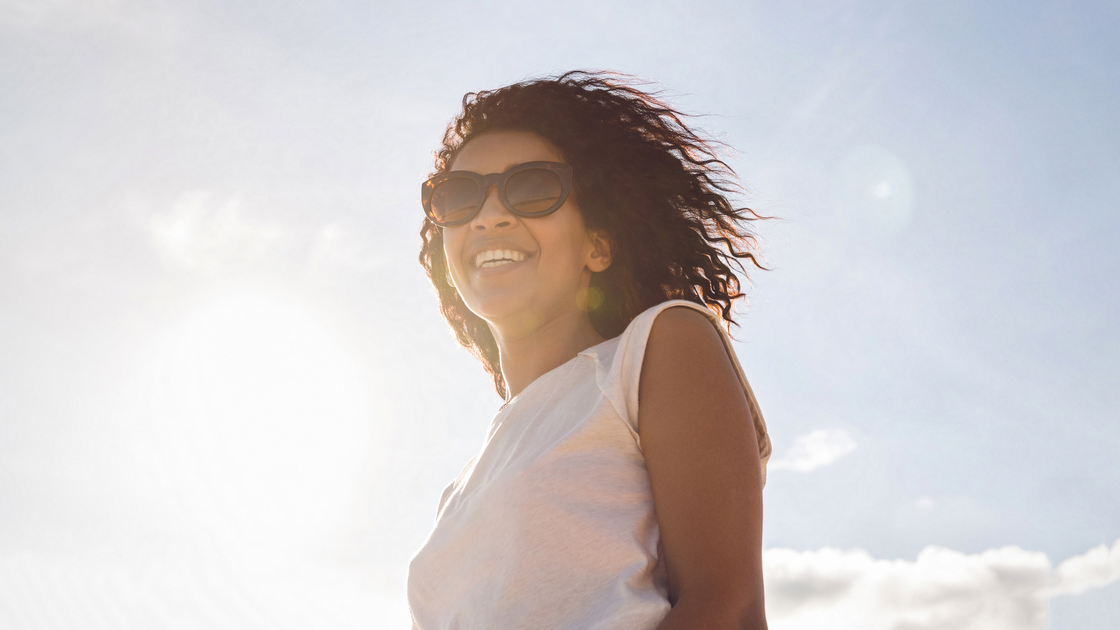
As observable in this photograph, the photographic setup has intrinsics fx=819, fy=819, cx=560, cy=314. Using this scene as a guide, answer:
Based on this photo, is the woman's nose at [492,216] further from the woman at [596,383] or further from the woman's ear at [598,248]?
the woman's ear at [598,248]

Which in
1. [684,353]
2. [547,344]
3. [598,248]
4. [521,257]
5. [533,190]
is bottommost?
[684,353]

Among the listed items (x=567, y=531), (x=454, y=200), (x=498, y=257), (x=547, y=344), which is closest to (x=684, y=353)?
(x=567, y=531)

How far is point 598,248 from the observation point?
3.33 metres

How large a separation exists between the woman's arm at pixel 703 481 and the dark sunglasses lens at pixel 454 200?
4.22 ft

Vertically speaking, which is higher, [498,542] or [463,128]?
[463,128]

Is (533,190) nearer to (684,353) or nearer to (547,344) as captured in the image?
(547,344)

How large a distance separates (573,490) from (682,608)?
0.44 metres

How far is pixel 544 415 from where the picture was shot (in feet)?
8.74

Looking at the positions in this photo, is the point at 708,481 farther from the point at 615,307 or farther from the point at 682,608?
the point at 615,307

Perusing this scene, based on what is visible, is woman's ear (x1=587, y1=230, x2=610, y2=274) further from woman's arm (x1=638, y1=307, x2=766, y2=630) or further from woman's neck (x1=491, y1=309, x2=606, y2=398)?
woman's arm (x1=638, y1=307, x2=766, y2=630)

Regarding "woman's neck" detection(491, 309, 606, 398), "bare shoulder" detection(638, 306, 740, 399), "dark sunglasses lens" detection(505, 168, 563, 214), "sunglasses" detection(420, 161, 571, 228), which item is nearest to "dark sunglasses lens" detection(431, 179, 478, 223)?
"sunglasses" detection(420, 161, 571, 228)

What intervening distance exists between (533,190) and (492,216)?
19 cm

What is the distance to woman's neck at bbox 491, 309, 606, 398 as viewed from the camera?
3.20 meters

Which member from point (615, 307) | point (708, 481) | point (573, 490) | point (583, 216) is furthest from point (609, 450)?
point (583, 216)
